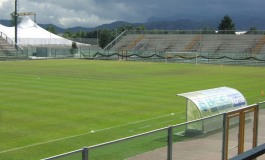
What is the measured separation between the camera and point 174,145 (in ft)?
26.7

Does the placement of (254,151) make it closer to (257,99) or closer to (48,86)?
(257,99)

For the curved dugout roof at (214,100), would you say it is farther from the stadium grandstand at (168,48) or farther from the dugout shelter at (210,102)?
the stadium grandstand at (168,48)

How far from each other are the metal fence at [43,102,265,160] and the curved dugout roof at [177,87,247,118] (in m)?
3.95

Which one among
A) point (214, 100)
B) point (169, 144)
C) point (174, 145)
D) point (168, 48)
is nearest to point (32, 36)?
point (168, 48)

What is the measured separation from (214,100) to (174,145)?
21.5 feet

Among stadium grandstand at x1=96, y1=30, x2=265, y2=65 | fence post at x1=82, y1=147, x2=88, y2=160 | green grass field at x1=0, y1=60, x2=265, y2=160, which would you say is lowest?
green grass field at x1=0, y1=60, x2=265, y2=160

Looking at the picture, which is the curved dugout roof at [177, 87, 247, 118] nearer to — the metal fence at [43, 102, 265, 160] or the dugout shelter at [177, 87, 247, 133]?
the dugout shelter at [177, 87, 247, 133]

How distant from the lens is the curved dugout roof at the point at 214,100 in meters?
13.8

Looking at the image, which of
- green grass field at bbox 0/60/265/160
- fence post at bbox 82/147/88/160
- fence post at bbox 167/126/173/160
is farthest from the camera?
green grass field at bbox 0/60/265/160

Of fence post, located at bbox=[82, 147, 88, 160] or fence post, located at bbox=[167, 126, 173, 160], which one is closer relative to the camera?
fence post, located at bbox=[82, 147, 88, 160]

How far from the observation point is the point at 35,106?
20.5m

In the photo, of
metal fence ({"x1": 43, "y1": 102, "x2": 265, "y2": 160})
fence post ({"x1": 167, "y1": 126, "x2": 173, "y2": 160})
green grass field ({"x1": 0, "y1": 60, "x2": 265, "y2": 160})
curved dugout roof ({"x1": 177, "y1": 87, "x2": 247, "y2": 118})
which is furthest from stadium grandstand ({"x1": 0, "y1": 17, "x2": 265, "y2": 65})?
fence post ({"x1": 167, "y1": 126, "x2": 173, "y2": 160})

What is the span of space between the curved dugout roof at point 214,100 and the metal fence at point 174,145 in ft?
12.9

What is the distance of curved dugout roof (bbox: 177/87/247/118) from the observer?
13.8 meters
